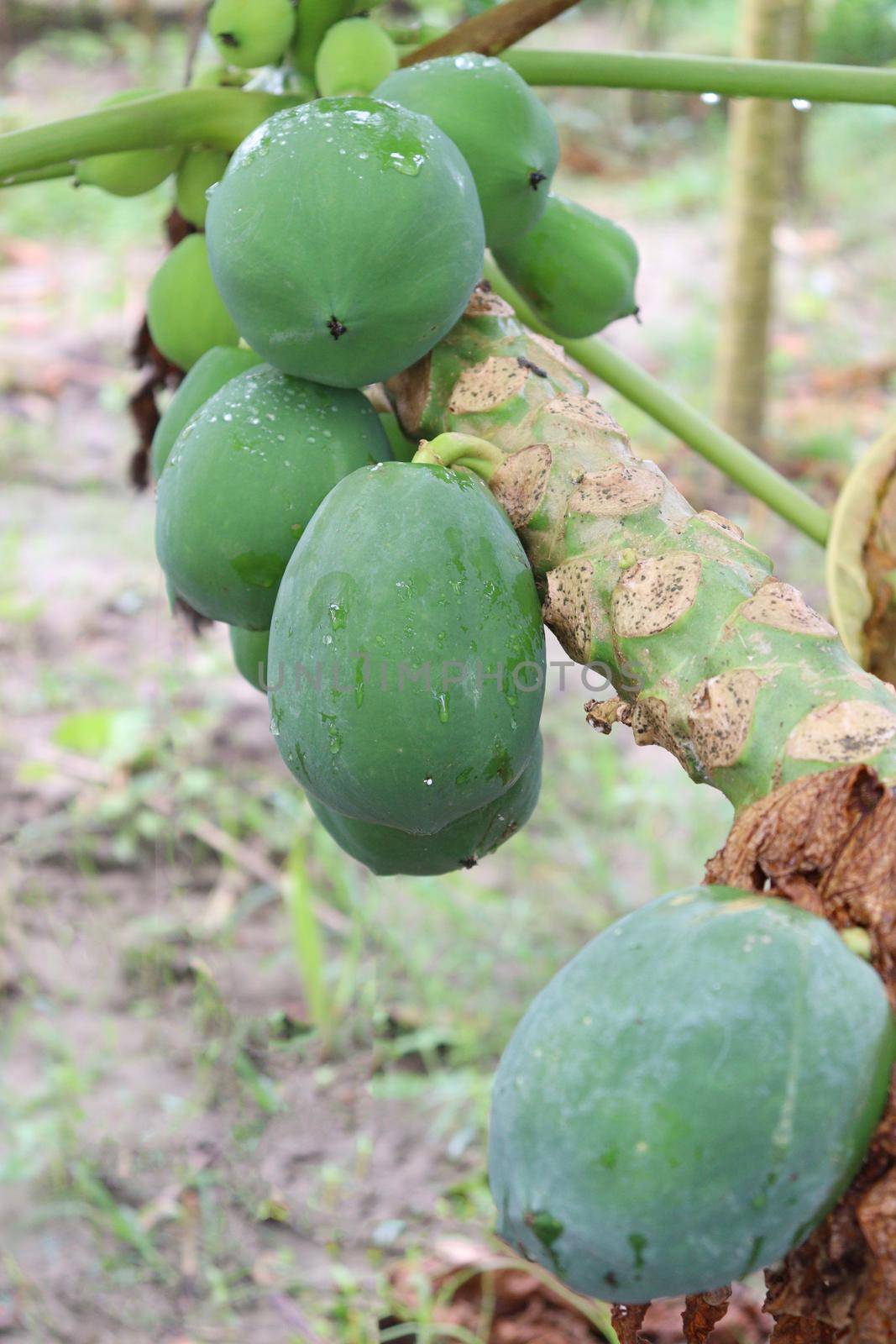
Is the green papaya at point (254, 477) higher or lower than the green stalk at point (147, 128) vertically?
lower

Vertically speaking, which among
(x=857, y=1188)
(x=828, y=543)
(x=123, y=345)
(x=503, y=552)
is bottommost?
(x=123, y=345)

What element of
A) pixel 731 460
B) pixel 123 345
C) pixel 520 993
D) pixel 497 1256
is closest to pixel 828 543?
pixel 731 460

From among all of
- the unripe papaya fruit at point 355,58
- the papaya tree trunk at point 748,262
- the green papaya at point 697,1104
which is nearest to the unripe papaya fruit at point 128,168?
the unripe papaya fruit at point 355,58

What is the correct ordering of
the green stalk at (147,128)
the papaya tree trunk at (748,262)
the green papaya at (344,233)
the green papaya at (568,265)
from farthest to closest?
the papaya tree trunk at (748,262)
the green papaya at (568,265)
the green stalk at (147,128)
the green papaya at (344,233)

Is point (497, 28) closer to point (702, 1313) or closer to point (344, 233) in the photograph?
point (344, 233)

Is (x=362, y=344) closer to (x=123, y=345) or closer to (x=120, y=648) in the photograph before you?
(x=120, y=648)

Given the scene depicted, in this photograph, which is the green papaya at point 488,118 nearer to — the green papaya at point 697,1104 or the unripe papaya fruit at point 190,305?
the unripe papaya fruit at point 190,305

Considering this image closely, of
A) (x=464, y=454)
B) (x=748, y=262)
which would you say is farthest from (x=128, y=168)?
(x=748, y=262)
